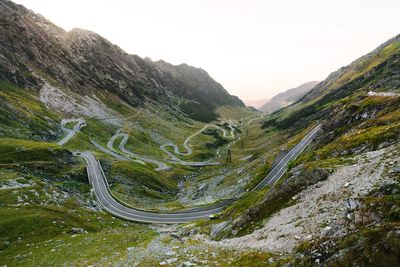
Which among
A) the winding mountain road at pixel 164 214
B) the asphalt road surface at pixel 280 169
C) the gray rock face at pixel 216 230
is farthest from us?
the asphalt road surface at pixel 280 169

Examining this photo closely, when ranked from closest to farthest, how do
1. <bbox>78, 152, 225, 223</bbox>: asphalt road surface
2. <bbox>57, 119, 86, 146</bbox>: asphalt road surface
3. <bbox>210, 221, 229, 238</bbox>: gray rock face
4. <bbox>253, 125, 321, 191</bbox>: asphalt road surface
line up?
<bbox>210, 221, 229, 238</bbox>: gray rock face
<bbox>78, 152, 225, 223</bbox>: asphalt road surface
<bbox>253, 125, 321, 191</bbox>: asphalt road surface
<bbox>57, 119, 86, 146</bbox>: asphalt road surface

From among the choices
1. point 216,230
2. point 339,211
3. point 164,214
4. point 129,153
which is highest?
point 339,211

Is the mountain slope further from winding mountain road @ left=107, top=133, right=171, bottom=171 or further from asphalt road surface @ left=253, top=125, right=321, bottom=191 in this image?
winding mountain road @ left=107, top=133, right=171, bottom=171

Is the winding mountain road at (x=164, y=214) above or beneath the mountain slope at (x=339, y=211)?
beneath

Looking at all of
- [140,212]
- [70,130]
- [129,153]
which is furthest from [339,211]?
[70,130]

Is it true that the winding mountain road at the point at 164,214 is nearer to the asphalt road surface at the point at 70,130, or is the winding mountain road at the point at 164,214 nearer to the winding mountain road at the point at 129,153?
the winding mountain road at the point at 129,153

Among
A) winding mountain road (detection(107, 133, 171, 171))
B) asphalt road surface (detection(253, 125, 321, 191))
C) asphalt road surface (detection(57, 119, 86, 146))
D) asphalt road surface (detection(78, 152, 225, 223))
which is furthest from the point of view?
winding mountain road (detection(107, 133, 171, 171))

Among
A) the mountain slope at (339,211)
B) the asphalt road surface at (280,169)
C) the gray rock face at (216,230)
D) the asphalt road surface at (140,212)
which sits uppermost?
the mountain slope at (339,211)

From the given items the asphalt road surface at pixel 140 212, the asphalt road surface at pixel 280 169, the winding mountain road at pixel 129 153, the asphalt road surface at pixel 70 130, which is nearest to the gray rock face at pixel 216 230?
the asphalt road surface at pixel 140 212

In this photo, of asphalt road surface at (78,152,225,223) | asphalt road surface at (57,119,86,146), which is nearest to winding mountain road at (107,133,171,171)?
asphalt road surface at (57,119,86,146)

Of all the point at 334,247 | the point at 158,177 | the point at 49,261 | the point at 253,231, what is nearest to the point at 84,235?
the point at 49,261

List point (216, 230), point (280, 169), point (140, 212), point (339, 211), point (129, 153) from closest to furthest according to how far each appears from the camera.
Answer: point (339, 211), point (216, 230), point (140, 212), point (280, 169), point (129, 153)

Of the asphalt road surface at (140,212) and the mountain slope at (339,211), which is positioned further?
the asphalt road surface at (140,212)

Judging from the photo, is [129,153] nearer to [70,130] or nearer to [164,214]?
[70,130]
